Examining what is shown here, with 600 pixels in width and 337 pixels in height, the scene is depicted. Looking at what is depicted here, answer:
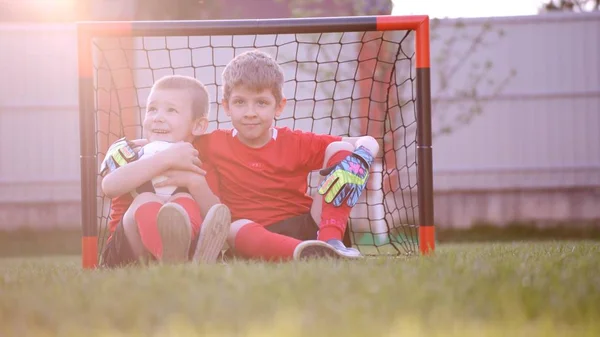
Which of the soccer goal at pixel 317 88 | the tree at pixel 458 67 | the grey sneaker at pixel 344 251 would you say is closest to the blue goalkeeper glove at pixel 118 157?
the soccer goal at pixel 317 88

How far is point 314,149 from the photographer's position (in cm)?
376

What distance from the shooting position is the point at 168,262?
9.92 ft

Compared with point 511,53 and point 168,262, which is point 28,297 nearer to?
point 168,262

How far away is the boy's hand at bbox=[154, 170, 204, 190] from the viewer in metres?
3.36

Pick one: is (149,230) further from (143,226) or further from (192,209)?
(192,209)

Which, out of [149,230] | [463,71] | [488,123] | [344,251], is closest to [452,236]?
[488,123]

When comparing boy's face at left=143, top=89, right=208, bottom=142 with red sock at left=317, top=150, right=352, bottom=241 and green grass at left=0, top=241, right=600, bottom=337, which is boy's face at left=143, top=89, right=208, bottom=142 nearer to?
red sock at left=317, top=150, right=352, bottom=241

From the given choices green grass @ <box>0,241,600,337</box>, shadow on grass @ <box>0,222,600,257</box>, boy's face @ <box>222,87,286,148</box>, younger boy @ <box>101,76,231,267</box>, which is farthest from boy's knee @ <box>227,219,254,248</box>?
shadow on grass @ <box>0,222,600,257</box>

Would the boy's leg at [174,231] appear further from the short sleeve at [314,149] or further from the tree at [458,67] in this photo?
the tree at [458,67]

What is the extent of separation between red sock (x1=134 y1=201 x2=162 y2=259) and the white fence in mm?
4920

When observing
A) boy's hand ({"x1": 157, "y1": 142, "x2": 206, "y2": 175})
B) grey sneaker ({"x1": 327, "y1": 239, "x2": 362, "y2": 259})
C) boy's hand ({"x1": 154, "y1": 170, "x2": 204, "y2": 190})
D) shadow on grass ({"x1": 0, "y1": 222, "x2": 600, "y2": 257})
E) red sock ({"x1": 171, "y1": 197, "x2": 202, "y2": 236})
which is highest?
boy's hand ({"x1": 157, "y1": 142, "x2": 206, "y2": 175})

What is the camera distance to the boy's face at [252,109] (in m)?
3.64

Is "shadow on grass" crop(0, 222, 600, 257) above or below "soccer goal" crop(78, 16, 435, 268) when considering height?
below

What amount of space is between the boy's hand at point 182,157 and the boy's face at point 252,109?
0.31m
